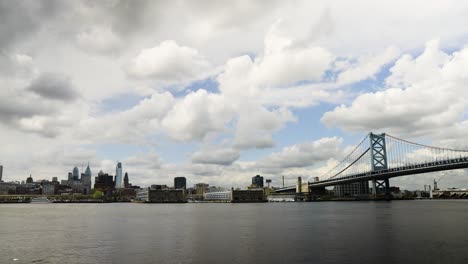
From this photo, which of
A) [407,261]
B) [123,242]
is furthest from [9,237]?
[407,261]

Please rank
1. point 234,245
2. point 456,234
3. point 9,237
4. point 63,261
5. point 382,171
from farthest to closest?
point 382,171 < point 9,237 < point 456,234 < point 234,245 < point 63,261

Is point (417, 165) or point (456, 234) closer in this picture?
point (456, 234)

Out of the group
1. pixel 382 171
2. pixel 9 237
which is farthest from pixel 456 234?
pixel 382 171

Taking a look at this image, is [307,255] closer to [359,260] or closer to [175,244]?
[359,260]

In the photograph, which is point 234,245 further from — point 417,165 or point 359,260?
point 417,165

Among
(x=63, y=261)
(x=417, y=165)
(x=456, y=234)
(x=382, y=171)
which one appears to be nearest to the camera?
(x=63, y=261)

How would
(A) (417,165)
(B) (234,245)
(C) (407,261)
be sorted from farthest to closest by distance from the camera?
(A) (417,165) → (B) (234,245) → (C) (407,261)

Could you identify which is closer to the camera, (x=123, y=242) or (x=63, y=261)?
(x=63, y=261)

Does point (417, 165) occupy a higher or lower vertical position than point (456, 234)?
higher

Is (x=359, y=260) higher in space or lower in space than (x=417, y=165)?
lower
